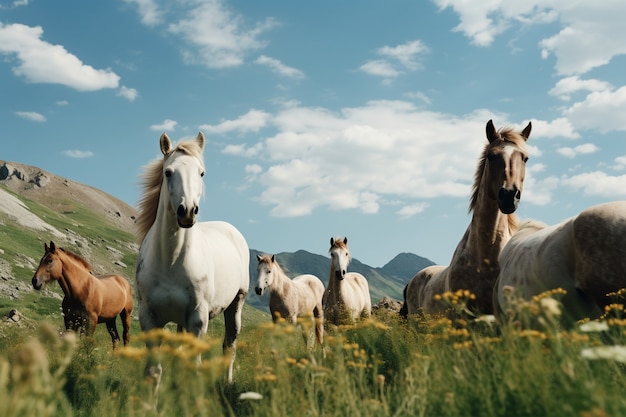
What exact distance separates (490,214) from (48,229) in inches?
3288

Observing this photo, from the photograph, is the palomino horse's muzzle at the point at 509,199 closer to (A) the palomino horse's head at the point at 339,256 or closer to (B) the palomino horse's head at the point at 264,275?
(A) the palomino horse's head at the point at 339,256

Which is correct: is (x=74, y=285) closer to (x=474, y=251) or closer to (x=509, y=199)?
(x=474, y=251)

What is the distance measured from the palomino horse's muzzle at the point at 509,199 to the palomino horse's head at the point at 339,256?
8.83 m

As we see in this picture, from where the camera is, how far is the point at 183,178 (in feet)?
20.2

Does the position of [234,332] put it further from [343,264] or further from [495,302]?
[343,264]

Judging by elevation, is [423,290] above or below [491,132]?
below

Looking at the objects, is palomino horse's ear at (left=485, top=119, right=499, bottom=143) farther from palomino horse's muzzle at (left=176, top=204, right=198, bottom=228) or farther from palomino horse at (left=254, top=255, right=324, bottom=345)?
palomino horse at (left=254, top=255, right=324, bottom=345)

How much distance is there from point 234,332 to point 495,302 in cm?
474

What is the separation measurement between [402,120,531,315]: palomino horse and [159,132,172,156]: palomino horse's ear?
4438mm

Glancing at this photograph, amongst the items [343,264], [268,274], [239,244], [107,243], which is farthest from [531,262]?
[107,243]

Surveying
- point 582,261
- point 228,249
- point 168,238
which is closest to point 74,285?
point 228,249

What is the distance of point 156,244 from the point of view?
652 cm

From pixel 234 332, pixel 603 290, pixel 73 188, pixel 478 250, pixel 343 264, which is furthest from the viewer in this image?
pixel 73 188

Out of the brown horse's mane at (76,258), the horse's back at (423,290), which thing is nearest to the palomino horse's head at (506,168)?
the horse's back at (423,290)
